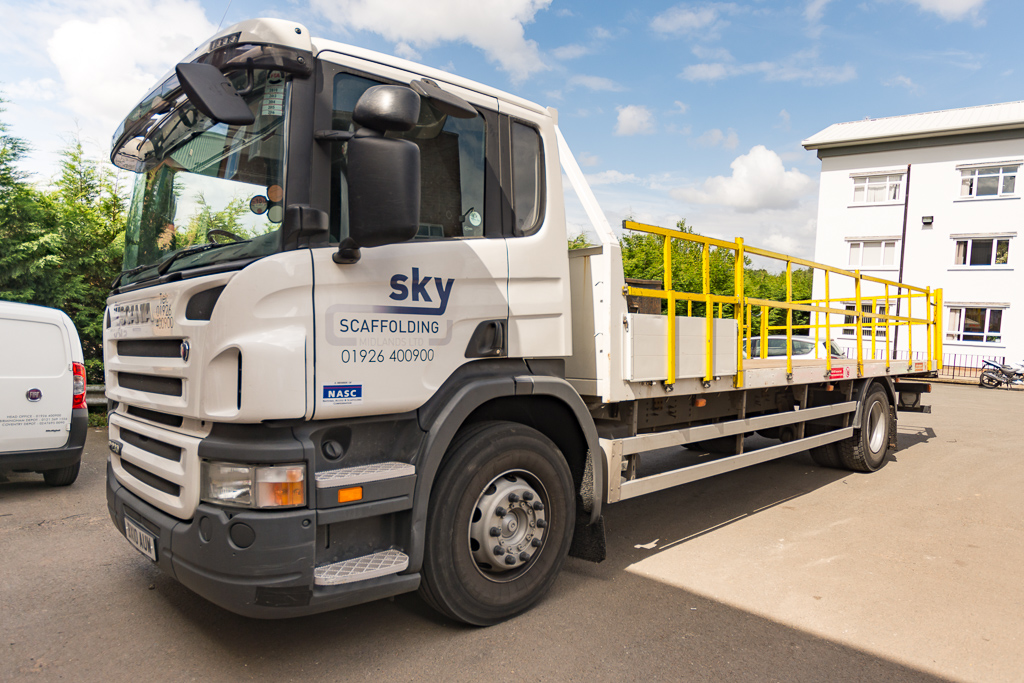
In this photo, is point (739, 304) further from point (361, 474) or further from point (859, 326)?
point (361, 474)

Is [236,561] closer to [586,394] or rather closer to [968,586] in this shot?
[586,394]

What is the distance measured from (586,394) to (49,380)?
5.18 m

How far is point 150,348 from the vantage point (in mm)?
3057

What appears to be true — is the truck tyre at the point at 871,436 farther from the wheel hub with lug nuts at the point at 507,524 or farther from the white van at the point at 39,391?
the white van at the point at 39,391

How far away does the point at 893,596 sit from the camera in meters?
3.92

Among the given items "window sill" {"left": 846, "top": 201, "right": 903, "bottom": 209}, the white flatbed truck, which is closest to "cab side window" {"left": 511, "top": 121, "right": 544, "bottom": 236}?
the white flatbed truck

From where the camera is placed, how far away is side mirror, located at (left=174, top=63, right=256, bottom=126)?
2535mm

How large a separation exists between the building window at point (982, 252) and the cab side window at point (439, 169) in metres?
27.6

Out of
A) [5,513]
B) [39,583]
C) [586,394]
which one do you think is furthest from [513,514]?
[5,513]

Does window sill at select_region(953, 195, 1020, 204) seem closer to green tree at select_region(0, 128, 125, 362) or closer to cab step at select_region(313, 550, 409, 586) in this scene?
green tree at select_region(0, 128, 125, 362)

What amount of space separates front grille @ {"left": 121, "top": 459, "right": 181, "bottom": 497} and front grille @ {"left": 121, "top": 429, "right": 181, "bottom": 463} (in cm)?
10

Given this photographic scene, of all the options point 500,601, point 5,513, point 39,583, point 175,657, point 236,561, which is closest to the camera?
point 236,561

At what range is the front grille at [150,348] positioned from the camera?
284 cm

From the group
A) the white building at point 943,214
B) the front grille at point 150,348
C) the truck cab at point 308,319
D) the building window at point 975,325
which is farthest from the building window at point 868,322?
the front grille at point 150,348
